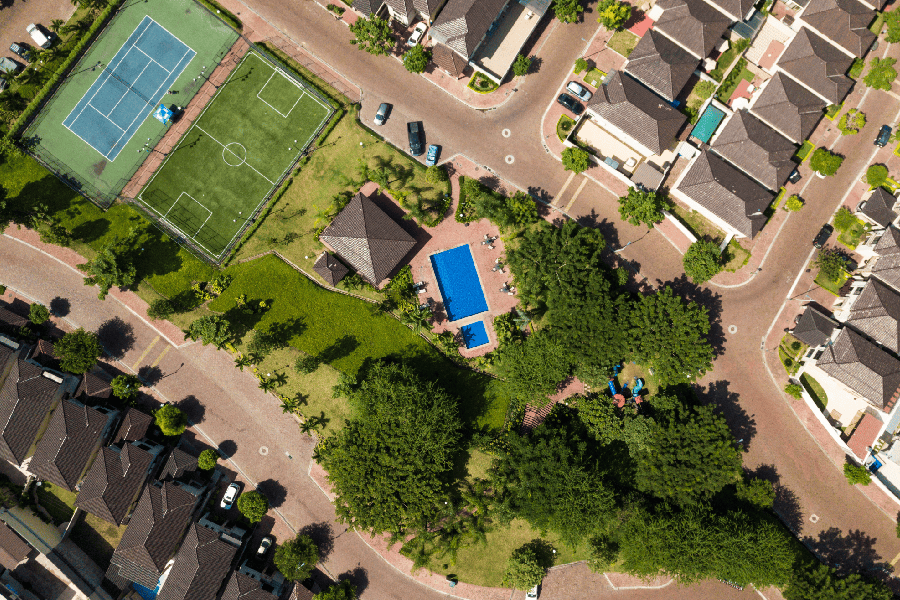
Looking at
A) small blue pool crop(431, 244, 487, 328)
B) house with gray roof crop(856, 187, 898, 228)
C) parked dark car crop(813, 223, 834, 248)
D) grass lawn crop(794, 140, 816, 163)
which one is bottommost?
small blue pool crop(431, 244, 487, 328)

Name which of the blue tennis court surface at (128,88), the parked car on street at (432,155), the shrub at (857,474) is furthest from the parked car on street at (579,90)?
the shrub at (857,474)

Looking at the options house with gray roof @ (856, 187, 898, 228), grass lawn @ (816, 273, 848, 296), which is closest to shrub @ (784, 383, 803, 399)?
grass lawn @ (816, 273, 848, 296)

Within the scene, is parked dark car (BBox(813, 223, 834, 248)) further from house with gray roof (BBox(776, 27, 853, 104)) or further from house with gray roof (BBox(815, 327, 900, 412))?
house with gray roof (BBox(776, 27, 853, 104))

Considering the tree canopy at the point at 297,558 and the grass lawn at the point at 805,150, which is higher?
the grass lawn at the point at 805,150

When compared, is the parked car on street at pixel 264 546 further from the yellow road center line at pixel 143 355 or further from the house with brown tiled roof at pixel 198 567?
the yellow road center line at pixel 143 355

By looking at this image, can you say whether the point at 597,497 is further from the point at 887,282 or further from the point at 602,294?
the point at 887,282

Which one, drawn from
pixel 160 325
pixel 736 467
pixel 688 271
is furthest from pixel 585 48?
pixel 160 325

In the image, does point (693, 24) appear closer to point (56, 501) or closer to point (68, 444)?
point (68, 444)
